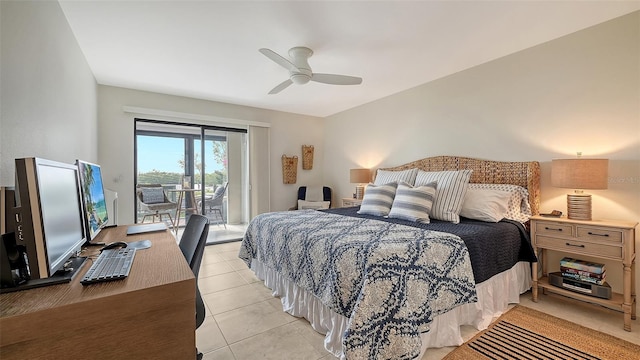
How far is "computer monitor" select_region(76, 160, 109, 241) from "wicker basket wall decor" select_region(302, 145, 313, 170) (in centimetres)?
382

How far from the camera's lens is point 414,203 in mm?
2633

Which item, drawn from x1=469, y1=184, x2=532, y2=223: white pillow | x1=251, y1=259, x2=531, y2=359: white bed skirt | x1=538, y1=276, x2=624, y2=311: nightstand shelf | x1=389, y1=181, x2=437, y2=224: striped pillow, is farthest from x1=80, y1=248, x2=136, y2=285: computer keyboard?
x1=538, y1=276, x2=624, y2=311: nightstand shelf

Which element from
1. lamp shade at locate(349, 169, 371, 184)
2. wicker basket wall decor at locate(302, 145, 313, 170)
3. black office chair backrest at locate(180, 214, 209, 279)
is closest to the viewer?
black office chair backrest at locate(180, 214, 209, 279)

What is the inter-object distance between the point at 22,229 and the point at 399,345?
1.68m

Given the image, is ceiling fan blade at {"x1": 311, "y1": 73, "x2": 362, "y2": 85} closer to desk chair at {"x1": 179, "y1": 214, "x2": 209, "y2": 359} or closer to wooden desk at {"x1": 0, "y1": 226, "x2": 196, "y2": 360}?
desk chair at {"x1": 179, "y1": 214, "x2": 209, "y2": 359}

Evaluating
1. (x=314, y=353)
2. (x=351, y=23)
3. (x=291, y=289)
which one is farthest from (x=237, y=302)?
(x=351, y=23)

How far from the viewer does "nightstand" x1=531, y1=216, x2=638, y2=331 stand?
198 centimetres

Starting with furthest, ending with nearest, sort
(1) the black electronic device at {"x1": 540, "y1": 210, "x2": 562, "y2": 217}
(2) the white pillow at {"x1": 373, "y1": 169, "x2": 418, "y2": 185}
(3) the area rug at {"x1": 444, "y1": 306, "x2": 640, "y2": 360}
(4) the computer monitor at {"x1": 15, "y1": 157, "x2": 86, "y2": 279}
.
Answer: (2) the white pillow at {"x1": 373, "y1": 169, "x2": 418, "y2": 185}, (1) the black electronic device at {"x1": 540, "y1": 210, "x2": 562, "y2": 217}, (3) the area rug at {"x1": 444, "y1": 306, "x2": 640, "y2": 360}, (4) the computer monitor at {"x1": 15, "y1": 157, "x2": 86, "y2": 279}

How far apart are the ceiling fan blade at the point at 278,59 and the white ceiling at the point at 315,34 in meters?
0.22

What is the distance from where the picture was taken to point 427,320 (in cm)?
162

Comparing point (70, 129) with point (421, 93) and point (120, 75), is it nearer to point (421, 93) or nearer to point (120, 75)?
point (120, 75)

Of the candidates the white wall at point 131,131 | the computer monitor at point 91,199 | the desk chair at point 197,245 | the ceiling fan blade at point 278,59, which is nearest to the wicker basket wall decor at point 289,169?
the white wall at point 131,131

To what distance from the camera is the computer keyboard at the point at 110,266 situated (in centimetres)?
95

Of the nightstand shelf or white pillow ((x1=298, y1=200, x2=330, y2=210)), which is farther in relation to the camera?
white pillow ((x1=298, y1=200, x2=330, y2=210))
